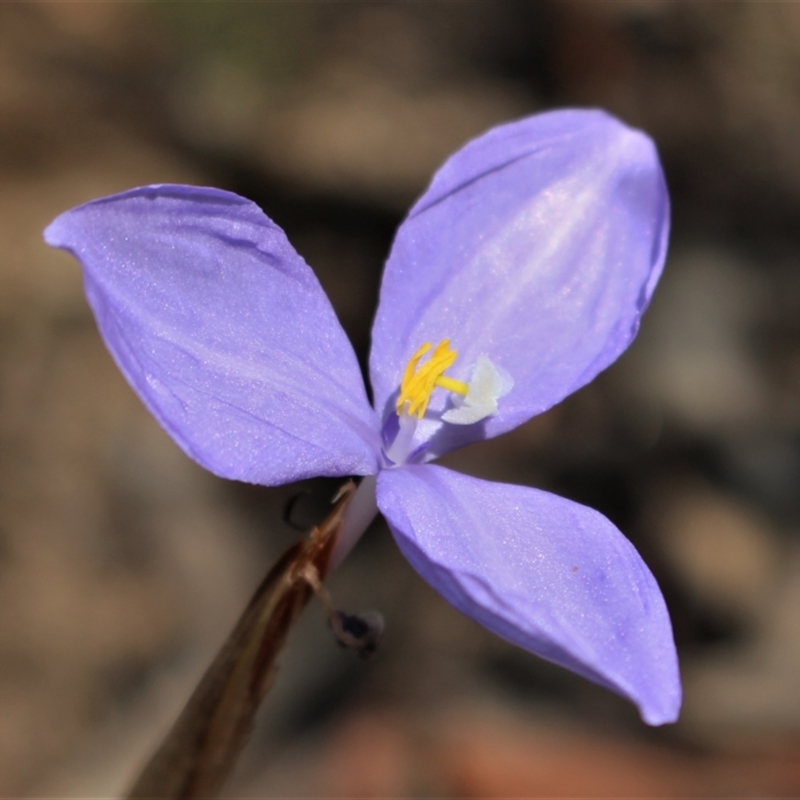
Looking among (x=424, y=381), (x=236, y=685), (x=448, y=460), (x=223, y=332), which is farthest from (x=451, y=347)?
(x=448, y=460)

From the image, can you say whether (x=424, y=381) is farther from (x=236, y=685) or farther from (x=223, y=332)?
(x=236, y=685)

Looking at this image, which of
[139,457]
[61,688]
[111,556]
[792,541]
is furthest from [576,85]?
[61,688]

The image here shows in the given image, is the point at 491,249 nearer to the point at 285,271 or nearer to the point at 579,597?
the point at 285,271

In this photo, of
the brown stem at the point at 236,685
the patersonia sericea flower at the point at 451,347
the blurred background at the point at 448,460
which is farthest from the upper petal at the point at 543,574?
the blurred background at the point at 448,460

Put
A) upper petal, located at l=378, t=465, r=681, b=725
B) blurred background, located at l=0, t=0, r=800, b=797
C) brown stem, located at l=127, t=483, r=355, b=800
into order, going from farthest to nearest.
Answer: blurred background, located at l=0, t=0, r=800, b=797 < brown stem, located at l=127, t=483, r=355, b=800 < upper petal, located at l=378, t=465, r=681, b=725

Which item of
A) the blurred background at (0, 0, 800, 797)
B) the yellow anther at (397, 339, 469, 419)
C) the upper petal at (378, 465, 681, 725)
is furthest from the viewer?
the blurred background at (0, 0, 800, 797)

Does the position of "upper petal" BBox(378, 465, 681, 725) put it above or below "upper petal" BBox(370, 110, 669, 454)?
below

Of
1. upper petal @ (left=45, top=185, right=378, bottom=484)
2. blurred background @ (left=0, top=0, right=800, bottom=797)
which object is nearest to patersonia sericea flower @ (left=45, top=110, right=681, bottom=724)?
upper petal @ (left=45, top=185, right=378, bottom=484)

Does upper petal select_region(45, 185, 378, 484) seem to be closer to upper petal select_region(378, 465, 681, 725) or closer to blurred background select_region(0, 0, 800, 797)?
upper petal select_region(378, 465, 681, 725)

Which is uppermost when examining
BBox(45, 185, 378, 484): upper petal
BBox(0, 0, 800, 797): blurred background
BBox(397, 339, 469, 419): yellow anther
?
BBox(45, 185, 378, 484): upper petal
